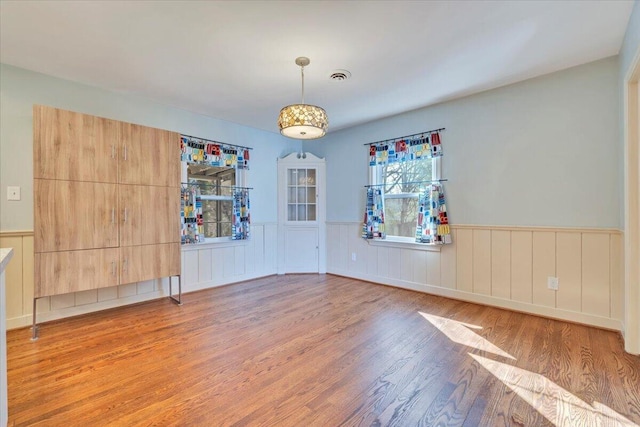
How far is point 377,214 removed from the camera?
14.1 feet

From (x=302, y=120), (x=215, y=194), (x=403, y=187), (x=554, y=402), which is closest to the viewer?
(x=554, y=402)

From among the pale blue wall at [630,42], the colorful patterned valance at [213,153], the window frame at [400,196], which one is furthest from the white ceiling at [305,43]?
the window frame at [400,196]

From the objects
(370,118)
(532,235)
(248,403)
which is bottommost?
(248,403)

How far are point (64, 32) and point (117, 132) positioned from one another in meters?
0.95

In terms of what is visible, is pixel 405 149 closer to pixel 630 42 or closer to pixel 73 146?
pixel 630 42

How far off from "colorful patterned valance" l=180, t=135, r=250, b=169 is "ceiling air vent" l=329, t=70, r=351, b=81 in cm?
207

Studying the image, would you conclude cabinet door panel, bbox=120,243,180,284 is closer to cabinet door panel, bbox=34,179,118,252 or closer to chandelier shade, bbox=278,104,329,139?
cabinet door panel, bbox=34,179,118,252

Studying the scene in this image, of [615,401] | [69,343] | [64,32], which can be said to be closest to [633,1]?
[615,401]

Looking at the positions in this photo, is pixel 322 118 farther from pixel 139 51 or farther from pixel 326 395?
pixel 326 395

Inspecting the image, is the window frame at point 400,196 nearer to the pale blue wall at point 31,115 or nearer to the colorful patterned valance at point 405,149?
the colorful patterned valance at point 405,149

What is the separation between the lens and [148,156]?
322cm

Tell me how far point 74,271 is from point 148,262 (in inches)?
24.9

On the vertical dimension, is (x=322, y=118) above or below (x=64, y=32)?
below

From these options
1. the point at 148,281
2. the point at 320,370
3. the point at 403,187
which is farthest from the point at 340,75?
the point at 148,281
